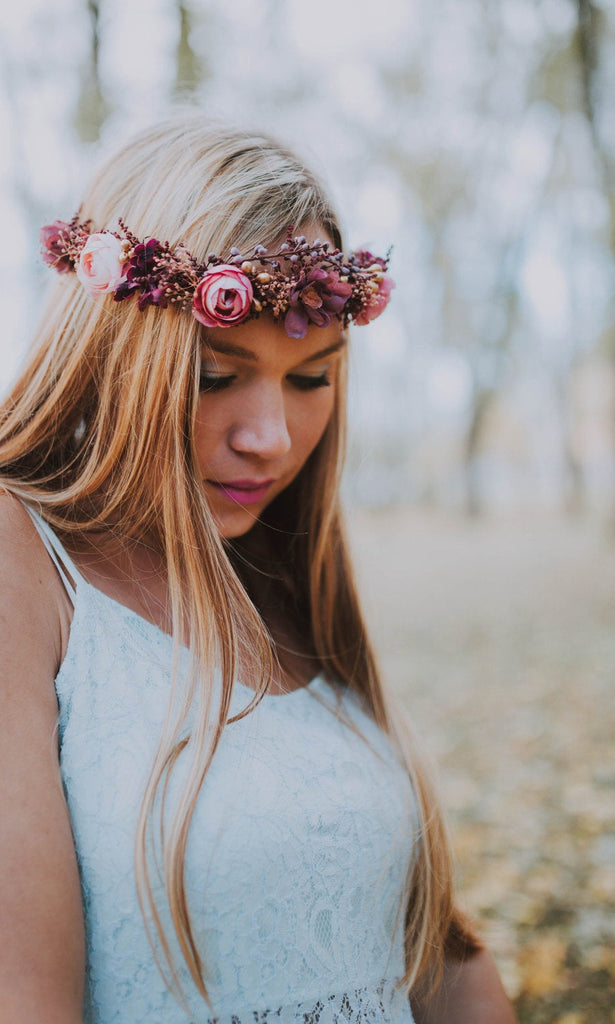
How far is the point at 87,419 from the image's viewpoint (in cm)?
159

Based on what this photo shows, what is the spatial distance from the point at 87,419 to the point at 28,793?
72 centimetres

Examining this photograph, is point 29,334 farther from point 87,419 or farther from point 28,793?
point 28,793

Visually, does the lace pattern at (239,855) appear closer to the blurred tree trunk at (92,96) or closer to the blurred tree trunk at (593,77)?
the blurred tree trunk at (92,96)

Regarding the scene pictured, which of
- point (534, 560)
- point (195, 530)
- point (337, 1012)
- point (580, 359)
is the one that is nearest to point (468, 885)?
point (337, 1012)

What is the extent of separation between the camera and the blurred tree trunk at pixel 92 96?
679 cm

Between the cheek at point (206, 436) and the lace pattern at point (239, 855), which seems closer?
the lace pattern at point (239, 855)

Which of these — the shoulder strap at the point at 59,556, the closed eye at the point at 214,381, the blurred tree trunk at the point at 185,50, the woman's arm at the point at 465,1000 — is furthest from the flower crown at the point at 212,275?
the blurred tree trunk at the point at 185,50

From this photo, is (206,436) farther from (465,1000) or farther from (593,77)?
(593,77)

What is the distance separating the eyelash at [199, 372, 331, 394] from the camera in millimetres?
1522

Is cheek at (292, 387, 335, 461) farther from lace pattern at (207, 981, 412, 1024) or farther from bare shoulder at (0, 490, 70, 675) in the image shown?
lace pattern at (207, 981, 412, 1024)

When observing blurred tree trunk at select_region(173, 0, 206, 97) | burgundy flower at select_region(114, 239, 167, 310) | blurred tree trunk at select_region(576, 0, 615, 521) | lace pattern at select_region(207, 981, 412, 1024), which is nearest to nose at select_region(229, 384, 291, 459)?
burgundy flower at select_region(114, 239, 167, 310)

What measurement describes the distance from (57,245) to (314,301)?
54 cm

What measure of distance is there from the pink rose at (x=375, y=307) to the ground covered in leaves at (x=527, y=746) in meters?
0.60

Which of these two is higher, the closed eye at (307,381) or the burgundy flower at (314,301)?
the burgundy flower at (314,301)
